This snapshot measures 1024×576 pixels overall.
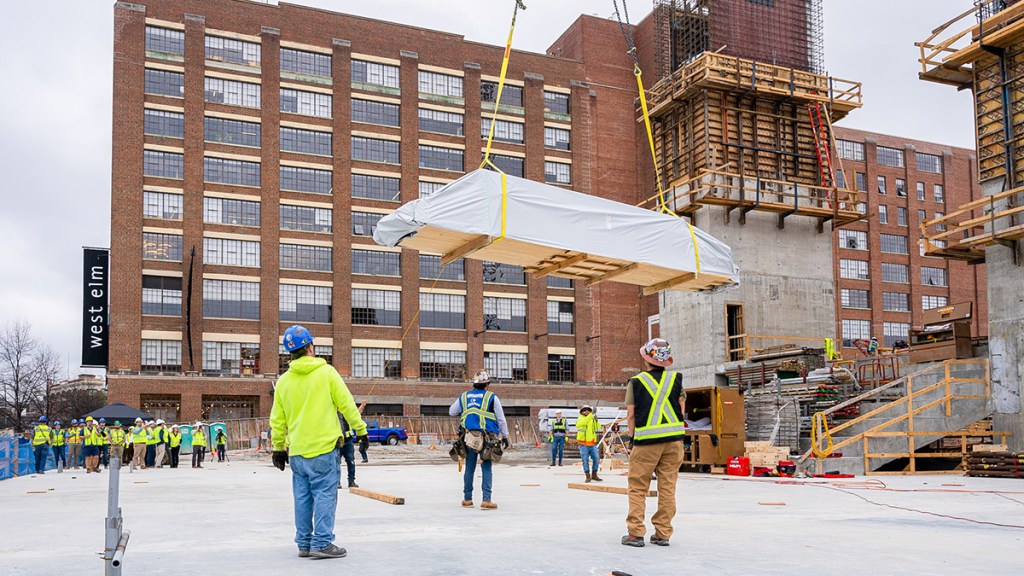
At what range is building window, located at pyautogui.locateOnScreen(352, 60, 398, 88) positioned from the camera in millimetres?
62312

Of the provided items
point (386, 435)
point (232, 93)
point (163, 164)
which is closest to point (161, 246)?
point (163, 164)

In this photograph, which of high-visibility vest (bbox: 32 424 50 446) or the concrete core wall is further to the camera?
the concrete core wall

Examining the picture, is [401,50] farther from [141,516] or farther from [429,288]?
[141,516]

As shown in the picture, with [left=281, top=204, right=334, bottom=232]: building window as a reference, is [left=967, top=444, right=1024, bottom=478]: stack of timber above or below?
below

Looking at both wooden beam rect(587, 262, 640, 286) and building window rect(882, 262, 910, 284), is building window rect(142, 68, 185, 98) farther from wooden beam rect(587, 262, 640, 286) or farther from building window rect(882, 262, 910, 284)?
building window rect(882, 262, 910, 284)

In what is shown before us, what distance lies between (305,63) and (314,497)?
57.3m

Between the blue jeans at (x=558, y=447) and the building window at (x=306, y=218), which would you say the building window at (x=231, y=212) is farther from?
the blue jeans at (x=558, y=447)

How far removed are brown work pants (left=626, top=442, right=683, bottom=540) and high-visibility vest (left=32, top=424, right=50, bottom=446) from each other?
28487 millimetres

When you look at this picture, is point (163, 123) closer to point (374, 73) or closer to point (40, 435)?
point (374, 73)

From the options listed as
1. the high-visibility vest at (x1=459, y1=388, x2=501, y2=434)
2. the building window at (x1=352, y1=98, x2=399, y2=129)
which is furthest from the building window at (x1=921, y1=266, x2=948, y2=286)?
the high-visibility vest at (x1=459, y1=388, x2=501, y2=434)

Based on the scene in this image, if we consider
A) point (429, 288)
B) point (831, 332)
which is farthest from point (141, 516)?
point (429, 288)

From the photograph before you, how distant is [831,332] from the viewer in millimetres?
40344

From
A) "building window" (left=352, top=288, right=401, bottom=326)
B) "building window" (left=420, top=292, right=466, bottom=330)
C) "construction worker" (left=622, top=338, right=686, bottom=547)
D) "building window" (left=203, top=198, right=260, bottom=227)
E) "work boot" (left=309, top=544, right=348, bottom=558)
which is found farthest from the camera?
"building window" (left=420, top=292, right=466, bottom=330)

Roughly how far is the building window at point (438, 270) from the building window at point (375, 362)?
5.76 meters
